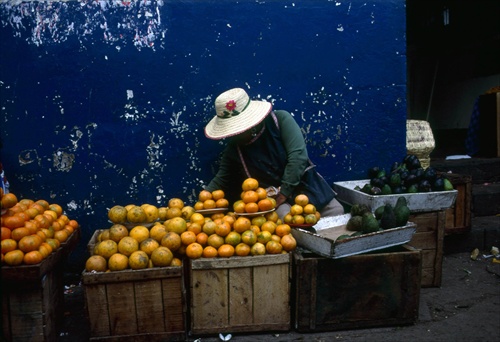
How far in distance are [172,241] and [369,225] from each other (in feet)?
5.09

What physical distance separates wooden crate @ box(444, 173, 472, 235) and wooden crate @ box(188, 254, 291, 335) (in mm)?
2417

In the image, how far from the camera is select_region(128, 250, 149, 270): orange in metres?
3.42

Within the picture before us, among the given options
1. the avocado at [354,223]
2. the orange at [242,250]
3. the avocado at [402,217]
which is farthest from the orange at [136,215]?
the avocado at [402,217]

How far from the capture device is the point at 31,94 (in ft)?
15.0

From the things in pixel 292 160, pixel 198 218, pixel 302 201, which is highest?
pixel 292 160

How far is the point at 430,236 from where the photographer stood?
14.5 feet

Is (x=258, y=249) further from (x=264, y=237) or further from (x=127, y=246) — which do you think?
(x=127, y=246)

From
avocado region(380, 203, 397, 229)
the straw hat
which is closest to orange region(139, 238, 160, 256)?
the straw hat

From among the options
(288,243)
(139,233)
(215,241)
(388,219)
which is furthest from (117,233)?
(388,219)

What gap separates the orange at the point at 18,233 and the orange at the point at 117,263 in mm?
625

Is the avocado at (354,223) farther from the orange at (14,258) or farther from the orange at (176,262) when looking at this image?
the orange at (14,258)

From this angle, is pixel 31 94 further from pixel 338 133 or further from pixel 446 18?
pixel 446 18

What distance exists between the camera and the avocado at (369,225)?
364 centimetres

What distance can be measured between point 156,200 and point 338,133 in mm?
2085
